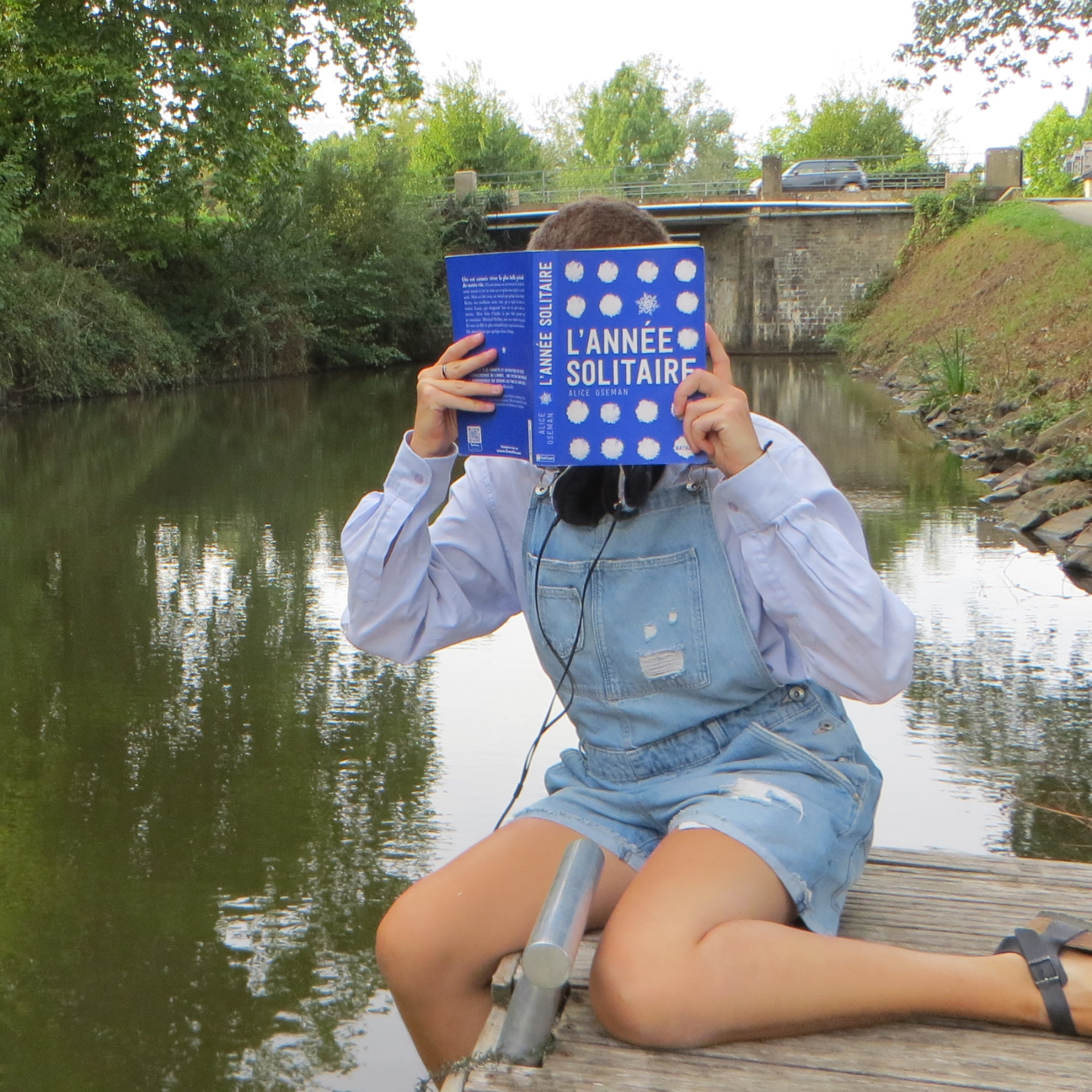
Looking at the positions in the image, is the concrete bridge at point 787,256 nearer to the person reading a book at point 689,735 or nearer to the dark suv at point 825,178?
the dark suv at point 825,178

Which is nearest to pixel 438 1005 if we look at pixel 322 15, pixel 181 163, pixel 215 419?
pixel 215 419

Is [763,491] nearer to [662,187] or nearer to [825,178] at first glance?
[662,187]

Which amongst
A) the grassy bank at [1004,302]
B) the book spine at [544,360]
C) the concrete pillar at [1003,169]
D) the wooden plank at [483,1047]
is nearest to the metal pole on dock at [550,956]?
the wooden plank at [483,1047]

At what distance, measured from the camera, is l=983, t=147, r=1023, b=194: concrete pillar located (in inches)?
1157

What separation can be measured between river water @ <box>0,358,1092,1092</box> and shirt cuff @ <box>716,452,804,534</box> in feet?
4.05

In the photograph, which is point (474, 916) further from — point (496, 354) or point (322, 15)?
point (322, 15)

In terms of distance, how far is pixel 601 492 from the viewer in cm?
213

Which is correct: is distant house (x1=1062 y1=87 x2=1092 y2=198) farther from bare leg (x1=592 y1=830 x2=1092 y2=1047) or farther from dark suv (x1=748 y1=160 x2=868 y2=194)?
bare leg (x1=592 y1=830 x2=1092 y2=1047)

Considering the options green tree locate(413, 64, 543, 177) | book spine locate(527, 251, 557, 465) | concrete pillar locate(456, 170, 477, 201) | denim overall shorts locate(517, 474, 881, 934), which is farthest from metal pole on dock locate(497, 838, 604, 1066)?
green tree locate(413, 64, 543, 177)

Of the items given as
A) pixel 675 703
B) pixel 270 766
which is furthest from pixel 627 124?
pixel 675 703

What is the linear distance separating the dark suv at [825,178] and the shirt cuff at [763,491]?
34.9m

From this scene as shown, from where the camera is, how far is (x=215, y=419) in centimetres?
1563

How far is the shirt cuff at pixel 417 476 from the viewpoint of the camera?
2215 millimetres

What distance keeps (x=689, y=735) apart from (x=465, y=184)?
3415cm
